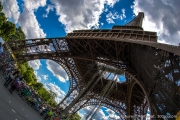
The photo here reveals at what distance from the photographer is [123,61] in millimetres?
20203

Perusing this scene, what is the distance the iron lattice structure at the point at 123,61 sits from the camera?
10.2 m

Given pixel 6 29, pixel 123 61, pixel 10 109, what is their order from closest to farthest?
pixel 10 109 → pixel 123 61 → pixel 6 29

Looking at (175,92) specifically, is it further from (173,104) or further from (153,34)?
(153,34)

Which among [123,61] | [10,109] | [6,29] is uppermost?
[6,29]

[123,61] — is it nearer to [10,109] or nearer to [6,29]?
[10,109]

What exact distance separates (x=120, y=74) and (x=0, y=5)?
3735cm

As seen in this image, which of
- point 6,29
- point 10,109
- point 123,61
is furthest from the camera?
point 6,29

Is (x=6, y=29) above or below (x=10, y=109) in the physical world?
above

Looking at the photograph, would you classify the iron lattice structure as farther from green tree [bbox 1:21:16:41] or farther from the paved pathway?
green tree [bbox 1:21:16:41]

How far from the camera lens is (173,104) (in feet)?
31.5

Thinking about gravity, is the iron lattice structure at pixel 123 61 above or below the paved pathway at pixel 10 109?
above

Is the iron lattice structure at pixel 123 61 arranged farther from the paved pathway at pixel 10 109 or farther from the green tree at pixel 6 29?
the green tree at pixel 6 29

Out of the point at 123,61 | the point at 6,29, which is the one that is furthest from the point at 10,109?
the point at 6,29

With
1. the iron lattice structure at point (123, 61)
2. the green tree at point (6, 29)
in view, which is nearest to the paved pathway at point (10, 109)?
the iron lattice structure at point (123, 61)
